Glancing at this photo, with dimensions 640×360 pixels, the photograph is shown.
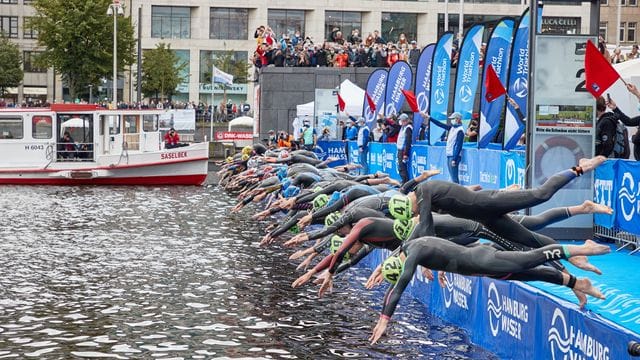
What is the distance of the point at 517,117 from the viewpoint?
22203mm

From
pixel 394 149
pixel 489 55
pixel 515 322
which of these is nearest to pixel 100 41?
pixel 394 149

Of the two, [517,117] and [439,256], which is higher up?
[517,117]

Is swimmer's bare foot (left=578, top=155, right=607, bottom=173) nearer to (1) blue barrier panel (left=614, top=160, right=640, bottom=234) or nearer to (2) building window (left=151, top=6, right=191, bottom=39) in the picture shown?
(1) blue barrier panel (left=614, top=160, right=640, bottom=234)

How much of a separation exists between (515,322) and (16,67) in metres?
89.2

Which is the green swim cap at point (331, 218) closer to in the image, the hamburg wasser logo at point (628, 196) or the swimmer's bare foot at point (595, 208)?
the hamburg wasser logo at point (628, 196)

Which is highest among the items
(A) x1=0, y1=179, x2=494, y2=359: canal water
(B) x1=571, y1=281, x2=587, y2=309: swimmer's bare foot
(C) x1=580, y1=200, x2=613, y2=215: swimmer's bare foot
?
(C) x1=580, y1=200, x2=613, y2=215: swimmer's bare foot

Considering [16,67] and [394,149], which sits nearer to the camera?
[394,149]

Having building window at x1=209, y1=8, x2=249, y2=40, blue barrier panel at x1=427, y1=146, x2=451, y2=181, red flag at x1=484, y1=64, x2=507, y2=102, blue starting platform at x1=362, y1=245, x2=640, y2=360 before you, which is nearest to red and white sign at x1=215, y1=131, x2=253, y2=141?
building window at x1=209, y1=8, x2=249, y2=40

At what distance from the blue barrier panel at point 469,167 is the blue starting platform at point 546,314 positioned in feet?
25.8

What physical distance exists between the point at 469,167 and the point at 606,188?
23.6 feet

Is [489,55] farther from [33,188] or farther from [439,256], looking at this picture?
[33,188]

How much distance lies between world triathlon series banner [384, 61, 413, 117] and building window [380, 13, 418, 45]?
2333 inches

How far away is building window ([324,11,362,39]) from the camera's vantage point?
96438 mm

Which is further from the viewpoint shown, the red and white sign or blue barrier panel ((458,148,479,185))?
the red and white sign
